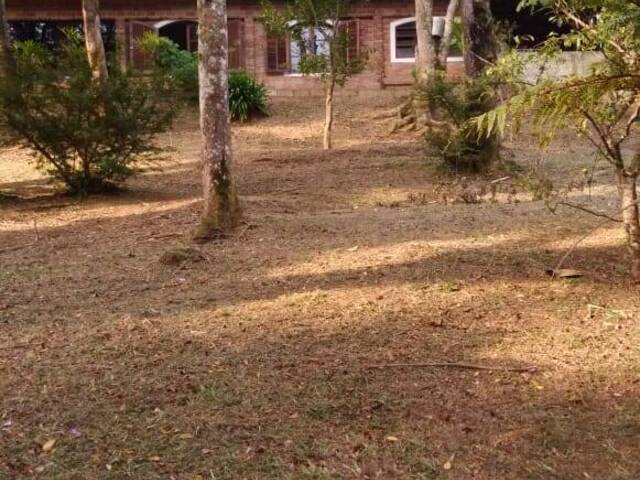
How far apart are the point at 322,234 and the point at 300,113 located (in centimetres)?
1339

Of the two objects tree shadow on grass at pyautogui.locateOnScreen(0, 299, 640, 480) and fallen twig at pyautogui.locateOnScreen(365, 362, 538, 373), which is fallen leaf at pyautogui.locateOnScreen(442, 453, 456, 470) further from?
fallen twig at pyautogui.locateOnScreen(365, 362, 538, 373)

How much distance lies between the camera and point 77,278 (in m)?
6.49

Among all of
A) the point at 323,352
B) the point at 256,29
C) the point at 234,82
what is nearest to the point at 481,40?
the point at 323,352

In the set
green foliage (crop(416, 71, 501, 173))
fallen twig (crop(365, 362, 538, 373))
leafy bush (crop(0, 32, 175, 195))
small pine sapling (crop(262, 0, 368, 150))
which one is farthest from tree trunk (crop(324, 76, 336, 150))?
fallen twig (crop(365, 362, 538, 373))

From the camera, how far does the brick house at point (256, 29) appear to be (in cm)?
2319

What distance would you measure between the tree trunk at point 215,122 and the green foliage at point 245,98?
11.8m

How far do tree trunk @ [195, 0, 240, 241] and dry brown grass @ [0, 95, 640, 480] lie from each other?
0.26 meters

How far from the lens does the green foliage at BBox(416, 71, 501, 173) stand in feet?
36.9

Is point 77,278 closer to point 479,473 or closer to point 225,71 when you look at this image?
point 225,71

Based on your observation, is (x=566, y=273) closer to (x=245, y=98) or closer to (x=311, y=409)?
(x=311, y=409)

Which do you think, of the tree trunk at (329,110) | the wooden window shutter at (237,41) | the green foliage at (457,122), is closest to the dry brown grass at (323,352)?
the green foliage at (457,122)

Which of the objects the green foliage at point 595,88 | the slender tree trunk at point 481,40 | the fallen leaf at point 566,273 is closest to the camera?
the green foliage at point 595,88

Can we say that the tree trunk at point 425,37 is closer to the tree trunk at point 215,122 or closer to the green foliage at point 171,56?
the green foliage at point 171,56

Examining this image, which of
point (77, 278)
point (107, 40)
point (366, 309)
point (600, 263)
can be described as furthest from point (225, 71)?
point (107, 40)
